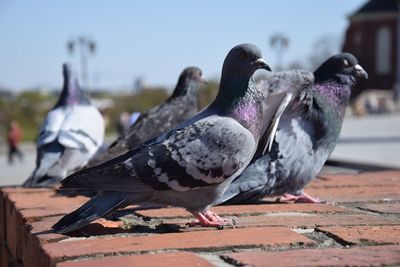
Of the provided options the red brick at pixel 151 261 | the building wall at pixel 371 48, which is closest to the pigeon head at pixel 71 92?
the red brick at pixel 151 261

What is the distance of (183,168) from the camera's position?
2557mm

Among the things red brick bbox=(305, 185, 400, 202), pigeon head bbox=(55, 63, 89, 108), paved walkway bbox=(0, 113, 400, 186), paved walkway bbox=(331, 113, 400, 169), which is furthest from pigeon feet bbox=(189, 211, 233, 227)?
paved walkway bbox=(0, 113, 400, 186)

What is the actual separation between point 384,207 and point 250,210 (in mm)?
645

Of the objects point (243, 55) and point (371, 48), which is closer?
point (243, 55)

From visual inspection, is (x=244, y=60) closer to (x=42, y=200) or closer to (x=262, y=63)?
(x=262, y=63)

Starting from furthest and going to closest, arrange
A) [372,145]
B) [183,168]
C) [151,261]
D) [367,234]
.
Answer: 1. [372,145]
2. [183,168]
3. [367,234]
4. [151,261]

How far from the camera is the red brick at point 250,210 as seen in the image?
3.00m

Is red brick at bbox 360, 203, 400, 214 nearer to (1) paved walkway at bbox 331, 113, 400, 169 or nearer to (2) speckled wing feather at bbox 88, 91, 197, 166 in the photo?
(2) speckled wing feather at bbox 88, 91, 197, 166

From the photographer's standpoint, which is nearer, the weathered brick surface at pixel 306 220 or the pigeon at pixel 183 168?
the pigeon at pixel 183 168

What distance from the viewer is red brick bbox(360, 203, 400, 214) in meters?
3.01

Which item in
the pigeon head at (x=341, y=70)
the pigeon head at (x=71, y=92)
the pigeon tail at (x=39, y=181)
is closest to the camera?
the pigeon head at (x=341, y=70)

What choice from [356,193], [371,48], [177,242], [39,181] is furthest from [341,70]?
[371,48]

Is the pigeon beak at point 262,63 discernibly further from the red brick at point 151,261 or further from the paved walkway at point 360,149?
the paved walkway at point 360,149

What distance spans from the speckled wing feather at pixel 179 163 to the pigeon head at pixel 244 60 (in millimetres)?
270
